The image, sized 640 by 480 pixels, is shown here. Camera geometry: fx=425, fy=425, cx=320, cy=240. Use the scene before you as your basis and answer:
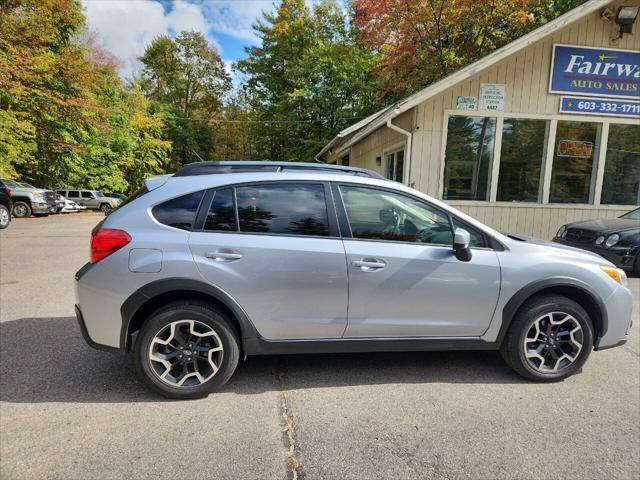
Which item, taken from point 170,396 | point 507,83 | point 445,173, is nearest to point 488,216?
point 445,173

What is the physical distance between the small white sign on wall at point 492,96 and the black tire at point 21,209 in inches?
761

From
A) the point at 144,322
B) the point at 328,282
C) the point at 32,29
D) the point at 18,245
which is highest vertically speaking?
the point at 32,29

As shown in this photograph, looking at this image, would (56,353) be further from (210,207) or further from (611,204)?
(611,204)

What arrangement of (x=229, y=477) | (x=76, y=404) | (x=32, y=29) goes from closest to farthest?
(x=229, y=477)
(x=76, y=404)
(x=32, y=29)

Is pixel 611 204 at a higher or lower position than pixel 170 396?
higher

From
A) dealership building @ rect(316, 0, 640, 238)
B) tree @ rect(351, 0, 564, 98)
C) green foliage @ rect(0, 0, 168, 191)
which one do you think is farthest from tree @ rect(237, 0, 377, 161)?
dealership building @ rect(316, 0, 640, 238)

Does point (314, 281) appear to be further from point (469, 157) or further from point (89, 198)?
point (89, 198)

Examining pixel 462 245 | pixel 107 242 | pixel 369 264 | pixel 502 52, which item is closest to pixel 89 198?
pixel 502 52

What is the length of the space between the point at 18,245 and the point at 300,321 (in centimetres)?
1039

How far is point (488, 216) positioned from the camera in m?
10.4

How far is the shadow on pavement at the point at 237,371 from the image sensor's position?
10.4 feet

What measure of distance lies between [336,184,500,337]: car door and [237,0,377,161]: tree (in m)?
24.2

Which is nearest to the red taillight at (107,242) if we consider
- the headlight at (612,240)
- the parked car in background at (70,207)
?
the headlight at (612,240)

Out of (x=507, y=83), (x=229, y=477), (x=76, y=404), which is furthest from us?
(x=507, y=83)
